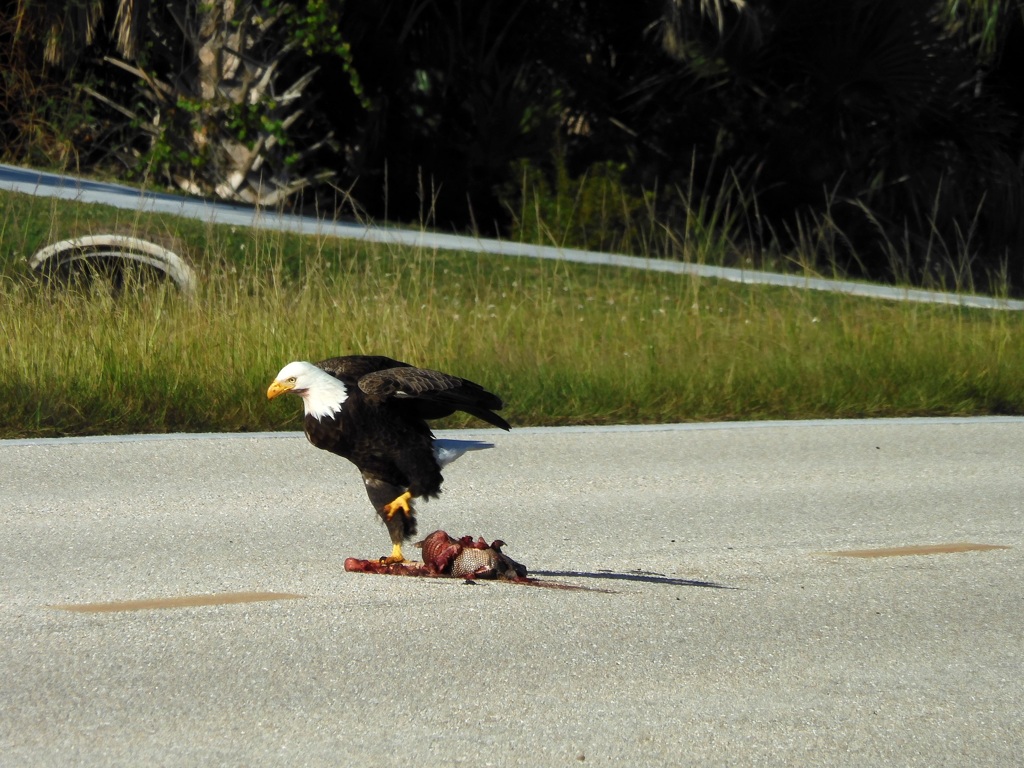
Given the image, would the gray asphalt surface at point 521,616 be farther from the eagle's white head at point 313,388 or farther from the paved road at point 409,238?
the paved road at point 409,238

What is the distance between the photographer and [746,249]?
66.1 ft

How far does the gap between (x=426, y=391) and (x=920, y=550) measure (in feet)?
7.82

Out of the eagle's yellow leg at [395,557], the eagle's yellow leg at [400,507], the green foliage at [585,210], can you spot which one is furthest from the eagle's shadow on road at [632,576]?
the green foliage at [585,210]

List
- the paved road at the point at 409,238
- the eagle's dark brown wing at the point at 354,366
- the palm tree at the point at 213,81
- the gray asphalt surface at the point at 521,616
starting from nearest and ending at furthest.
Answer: the gray asphalt surface at the point at 521,616 < the eagle's dark brown wing at the point at 354,366 < the paved road at the point at 409,238 < the palm tree at the point at 213,81

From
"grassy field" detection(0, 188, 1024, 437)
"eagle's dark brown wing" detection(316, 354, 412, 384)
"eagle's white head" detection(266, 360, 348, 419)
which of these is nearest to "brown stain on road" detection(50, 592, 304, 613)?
"eagle's white head" detection(266, 360, 348, 419)

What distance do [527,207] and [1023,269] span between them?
806 centimetres

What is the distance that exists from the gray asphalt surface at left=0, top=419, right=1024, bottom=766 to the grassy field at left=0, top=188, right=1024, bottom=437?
0.89m

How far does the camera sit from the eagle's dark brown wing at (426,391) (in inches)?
200

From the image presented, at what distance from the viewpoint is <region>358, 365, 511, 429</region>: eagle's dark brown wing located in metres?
5.08

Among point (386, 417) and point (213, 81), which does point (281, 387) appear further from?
point (213, 81)

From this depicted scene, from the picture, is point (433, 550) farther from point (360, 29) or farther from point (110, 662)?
point (360, 29)

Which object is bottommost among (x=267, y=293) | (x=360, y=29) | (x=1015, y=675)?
(x=1015, y=675)

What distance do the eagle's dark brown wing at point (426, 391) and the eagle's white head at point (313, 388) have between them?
0.12 m

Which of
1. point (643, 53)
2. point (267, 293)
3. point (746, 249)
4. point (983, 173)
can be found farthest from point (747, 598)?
point (983, 173)
